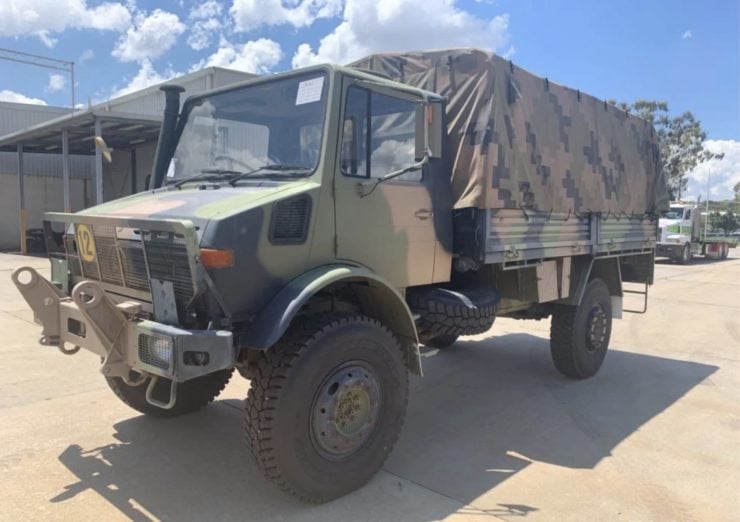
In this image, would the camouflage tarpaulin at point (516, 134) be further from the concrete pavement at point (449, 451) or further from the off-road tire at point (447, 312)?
the concrete pavement at point (449, 451)

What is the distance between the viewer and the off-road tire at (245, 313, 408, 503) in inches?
126

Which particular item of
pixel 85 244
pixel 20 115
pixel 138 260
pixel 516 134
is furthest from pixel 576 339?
pixel 20 115

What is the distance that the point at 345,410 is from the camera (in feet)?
11.5

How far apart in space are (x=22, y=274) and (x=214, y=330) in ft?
4.81

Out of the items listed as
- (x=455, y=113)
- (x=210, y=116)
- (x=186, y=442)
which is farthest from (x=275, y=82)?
(x=186, y=442)

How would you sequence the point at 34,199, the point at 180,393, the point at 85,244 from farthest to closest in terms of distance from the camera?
the point at 34,199 < the point at 180,393 < the point at 85,244

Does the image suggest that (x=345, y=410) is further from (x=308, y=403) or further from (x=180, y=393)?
(x=180, y=393)

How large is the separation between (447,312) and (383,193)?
103 centimetres

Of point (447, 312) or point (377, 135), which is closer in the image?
point (377, 135)

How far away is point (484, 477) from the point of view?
152 inches

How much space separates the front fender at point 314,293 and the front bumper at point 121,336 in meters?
0.19

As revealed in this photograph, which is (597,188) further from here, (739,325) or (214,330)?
(739,325)

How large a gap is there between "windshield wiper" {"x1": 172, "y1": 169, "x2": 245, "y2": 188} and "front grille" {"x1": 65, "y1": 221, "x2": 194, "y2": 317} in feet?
2.40

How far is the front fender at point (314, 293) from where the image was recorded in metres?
3.12
